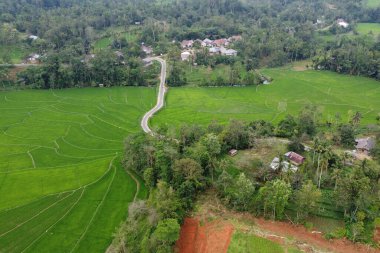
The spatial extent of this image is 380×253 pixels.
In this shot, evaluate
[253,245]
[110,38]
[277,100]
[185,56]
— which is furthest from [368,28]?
[253,245]

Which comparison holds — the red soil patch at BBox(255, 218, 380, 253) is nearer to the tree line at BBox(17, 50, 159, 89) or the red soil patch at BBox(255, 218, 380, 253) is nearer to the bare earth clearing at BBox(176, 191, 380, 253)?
the bare earth clearing at BBox(176, 191, 380, 253)

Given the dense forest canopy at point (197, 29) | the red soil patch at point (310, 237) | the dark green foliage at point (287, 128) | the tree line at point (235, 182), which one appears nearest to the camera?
the red soil patch at point (310, 237)

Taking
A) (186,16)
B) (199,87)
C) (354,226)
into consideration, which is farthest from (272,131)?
(186,16)

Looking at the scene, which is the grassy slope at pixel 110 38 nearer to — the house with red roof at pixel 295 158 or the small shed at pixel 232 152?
the small shed at pixel 232 152

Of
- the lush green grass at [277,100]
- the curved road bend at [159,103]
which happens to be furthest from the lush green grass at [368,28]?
the curved road bend at [159,103]

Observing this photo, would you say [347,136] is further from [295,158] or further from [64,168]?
[64,168]

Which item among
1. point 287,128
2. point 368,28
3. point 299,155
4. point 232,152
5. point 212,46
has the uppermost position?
point 368,28

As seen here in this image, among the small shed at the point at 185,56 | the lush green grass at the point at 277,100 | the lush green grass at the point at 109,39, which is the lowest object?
the lush green grass at the point at 277,100
